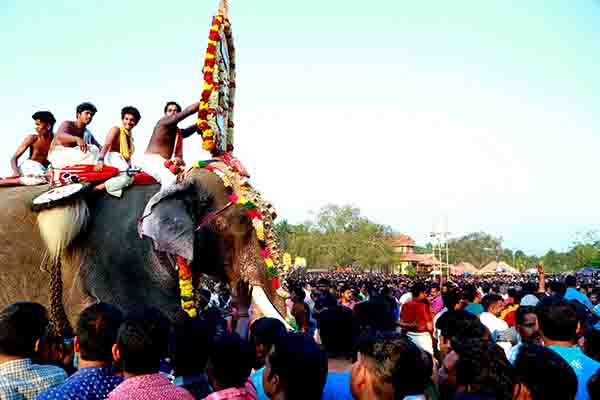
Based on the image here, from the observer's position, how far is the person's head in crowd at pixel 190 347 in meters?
2.83

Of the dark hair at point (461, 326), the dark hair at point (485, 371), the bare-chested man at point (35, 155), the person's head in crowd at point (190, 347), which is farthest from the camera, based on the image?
the bare-chested man at point (35, 155)

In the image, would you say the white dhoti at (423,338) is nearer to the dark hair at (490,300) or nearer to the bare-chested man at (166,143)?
the dark hair at (490,300)

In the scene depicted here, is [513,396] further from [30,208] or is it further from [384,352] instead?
[30,208]

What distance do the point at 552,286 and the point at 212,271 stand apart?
5976 mm

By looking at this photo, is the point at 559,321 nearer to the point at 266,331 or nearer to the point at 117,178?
the point at 266,331

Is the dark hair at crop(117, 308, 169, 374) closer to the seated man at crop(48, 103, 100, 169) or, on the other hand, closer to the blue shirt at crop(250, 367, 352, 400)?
the blue shirt at crop(250, 367, 352, 400)

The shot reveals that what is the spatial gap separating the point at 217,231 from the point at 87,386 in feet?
11.8

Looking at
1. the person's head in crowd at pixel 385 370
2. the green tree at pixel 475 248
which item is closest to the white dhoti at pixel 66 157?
the person's head in crowd at pixel 385 370

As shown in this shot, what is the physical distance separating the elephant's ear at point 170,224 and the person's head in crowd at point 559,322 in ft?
10.8

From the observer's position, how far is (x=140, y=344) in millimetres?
2459

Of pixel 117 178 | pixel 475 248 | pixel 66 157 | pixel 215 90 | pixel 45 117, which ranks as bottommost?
pixel 475 248

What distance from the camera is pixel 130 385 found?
2344mm

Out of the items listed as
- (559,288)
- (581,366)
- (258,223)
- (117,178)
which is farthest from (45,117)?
(559,288)

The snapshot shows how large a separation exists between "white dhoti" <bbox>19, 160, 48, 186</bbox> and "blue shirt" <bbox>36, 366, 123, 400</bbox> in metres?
4.48
